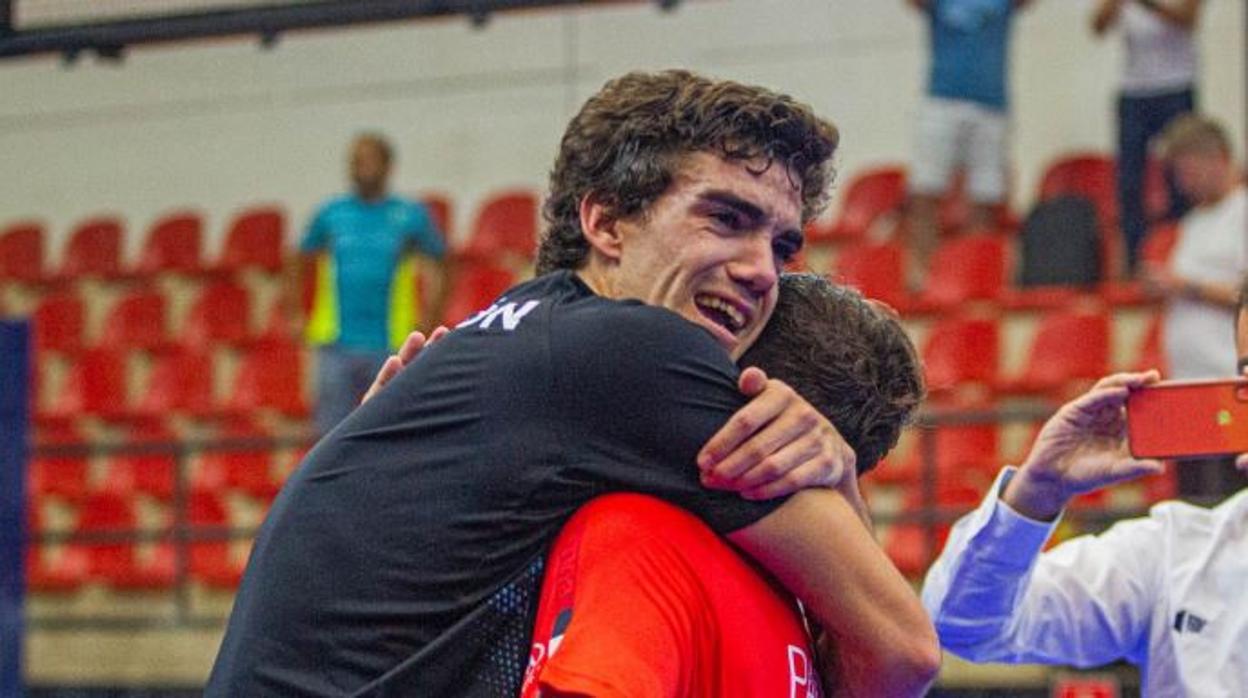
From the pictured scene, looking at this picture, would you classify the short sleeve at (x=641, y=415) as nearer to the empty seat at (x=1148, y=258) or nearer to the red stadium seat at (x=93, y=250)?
the empty seat at (x=1148, y=258)

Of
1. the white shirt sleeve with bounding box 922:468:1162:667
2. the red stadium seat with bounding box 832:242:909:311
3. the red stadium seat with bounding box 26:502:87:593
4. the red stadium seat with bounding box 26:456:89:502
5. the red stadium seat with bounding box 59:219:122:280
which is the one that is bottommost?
the red stadium seat with bounding box 26:502:87:593

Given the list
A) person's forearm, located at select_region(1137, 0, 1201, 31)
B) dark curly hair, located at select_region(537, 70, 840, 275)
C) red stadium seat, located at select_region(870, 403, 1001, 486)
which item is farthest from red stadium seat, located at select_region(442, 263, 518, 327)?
dark curly hair, located at select_region(537, 70, 840, 275)

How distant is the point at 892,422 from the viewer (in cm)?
286

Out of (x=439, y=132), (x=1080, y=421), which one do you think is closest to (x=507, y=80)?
(x=439, y=132)

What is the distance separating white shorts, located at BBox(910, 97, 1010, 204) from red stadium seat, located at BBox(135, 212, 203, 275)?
4.90m

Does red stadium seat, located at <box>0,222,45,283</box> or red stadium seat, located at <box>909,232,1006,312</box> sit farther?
red stadium seat, located at <box>0,222,45,283</box>

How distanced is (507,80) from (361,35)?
43.6 inches

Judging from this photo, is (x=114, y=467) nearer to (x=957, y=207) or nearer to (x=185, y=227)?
(x=185, y=227)

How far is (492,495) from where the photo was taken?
8.43 ft

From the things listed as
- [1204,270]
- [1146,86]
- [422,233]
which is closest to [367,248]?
[422,233]

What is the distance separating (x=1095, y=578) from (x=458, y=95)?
393 inches

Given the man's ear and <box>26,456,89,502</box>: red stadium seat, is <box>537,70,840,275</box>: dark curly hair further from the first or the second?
<box>26,456,89,502</box>: red stadium seat

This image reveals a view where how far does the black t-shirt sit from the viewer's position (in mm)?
2555

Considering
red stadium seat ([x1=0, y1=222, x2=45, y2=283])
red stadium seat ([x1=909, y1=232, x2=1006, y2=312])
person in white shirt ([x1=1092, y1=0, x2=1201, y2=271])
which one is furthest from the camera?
red stadium seat ([x1=0, y1=222, x2=45, y2=283])
